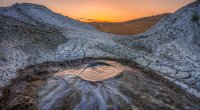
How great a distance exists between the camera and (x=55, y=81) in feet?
7.86

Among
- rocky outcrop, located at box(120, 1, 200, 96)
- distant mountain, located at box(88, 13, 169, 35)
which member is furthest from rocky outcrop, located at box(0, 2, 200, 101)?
distant mountain, located at box(88, 13, 169, 35)

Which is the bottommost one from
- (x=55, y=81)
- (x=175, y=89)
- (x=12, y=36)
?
(x=175, y=89)

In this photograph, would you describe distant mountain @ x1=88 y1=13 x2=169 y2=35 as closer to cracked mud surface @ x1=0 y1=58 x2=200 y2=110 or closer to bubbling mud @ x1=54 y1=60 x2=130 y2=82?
bubbling mud @ x1=54 y1=60 x2=130 y2=82

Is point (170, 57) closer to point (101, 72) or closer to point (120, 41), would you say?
point (120, 41)

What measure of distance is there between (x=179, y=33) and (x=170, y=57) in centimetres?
75

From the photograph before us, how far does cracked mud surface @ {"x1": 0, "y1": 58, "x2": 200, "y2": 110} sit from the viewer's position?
2.05 m

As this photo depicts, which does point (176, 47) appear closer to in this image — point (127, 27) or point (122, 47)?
point (122, 47)

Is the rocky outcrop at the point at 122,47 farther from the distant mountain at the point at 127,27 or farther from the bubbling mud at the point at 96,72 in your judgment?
the distant mountain at the point at 127,27

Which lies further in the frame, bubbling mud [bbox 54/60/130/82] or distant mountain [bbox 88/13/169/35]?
distant mountain [bbox 88/13/169/35]

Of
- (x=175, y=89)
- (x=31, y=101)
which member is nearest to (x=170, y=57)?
(x=175, y=89)

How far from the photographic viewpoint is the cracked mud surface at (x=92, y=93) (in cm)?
205

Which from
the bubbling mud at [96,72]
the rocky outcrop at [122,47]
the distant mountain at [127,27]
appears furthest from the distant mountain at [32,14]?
the distant mountain at [127,27]

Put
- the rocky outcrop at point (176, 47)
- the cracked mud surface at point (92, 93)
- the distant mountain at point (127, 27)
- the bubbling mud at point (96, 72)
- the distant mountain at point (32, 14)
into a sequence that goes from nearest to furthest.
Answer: the cracked mud surface at point (92, 93)
the bubbling mud at point (96, 72)
the rocky outcrop at point (176, 47)
the distant mountain at point (32, 14)
the distant mountain at point (127, 27)

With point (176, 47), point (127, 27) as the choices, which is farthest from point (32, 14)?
point (127, 27)
